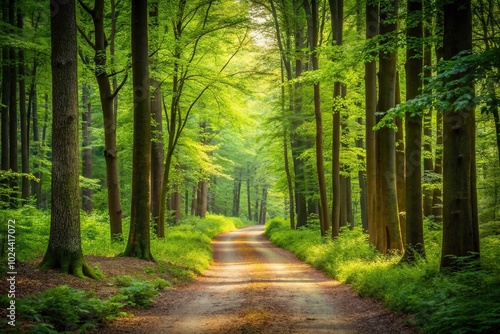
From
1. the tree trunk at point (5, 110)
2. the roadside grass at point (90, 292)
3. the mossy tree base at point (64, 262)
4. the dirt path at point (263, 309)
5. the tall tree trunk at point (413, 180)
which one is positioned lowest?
the dirt path at point (263, 309)

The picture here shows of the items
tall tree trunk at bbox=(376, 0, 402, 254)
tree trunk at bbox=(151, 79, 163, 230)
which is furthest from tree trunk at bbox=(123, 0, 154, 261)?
tall tree trunk at bbox=(376, 0, 402, 254)

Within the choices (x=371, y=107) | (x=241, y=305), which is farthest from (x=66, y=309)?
(x=371, y=107)

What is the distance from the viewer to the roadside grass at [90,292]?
5.86 meters

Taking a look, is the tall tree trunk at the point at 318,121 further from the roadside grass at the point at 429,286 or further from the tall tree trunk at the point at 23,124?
the tall tree trunk at the point at 23,124

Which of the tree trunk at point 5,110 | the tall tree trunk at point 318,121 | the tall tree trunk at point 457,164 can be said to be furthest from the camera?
the tree trunk at point 5,110

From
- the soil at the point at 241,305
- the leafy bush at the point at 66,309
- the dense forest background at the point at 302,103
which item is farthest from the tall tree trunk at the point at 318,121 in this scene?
the leafy bush at the point at 66,309

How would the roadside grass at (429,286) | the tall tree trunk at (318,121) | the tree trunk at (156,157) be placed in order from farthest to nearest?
the tree trunk at (156,157) < the tall tree trunk at (318,121) < the roadside grass at (429,286)

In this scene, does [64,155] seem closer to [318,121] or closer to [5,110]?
[318,121]

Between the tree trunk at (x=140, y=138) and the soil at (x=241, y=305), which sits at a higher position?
the tree trunk at (x=140, y=138)

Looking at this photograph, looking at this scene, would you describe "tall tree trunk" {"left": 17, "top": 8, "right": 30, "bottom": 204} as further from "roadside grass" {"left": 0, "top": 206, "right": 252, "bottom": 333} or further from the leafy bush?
the leafy bush

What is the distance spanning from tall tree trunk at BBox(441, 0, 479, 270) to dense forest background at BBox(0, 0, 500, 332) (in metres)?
0.03

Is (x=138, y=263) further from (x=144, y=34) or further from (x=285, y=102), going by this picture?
(x=285, y=102)

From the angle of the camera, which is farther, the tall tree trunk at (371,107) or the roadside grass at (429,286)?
the tall tree trunk at (371,107)

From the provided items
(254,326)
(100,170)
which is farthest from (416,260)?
(100,170)
